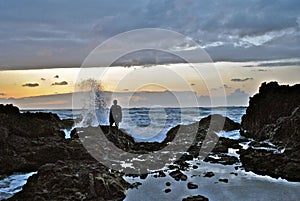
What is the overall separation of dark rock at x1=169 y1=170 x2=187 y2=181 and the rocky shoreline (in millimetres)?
39

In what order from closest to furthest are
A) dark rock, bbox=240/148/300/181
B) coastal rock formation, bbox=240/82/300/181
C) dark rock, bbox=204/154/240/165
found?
dark rock, bbox=240/148/300/181
coastal rock formation, bbox=240/82/300/181
dark rock, bbox=204/154/240/165

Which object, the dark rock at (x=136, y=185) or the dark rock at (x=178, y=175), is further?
the dark rock at (x=178, y=175)

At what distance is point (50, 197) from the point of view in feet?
45.7

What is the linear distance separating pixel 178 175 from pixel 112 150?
25.6 feet

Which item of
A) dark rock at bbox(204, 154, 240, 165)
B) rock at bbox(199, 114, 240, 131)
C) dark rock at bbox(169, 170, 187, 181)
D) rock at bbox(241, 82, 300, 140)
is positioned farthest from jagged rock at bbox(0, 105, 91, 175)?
rock at bbox(241, 82, 300, 140)

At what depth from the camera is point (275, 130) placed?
30312mm

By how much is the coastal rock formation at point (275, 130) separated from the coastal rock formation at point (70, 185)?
925 centimetres

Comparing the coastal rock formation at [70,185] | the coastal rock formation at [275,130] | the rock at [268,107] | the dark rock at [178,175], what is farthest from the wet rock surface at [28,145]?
the rock at [268,107]

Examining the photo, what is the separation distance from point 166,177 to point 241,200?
17.2ft

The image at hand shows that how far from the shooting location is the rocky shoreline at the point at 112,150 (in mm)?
14820

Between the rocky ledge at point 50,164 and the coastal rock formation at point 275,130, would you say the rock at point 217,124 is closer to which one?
the coastal rock formation at point 275,130

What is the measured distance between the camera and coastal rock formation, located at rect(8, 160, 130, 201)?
14.1 meters

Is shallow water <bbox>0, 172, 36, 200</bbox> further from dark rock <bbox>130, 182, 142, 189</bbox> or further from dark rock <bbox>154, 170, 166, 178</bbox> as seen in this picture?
dark rock <bbox>154, 170, 166, 178</bbox>

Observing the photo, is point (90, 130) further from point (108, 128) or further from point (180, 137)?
point (180, 137)
